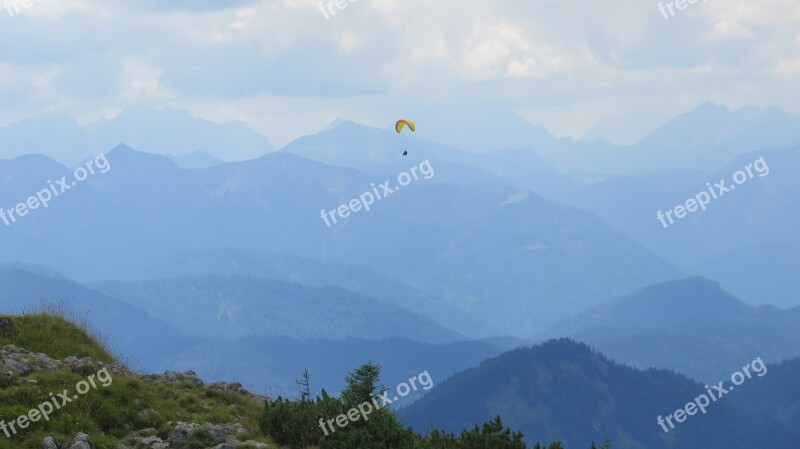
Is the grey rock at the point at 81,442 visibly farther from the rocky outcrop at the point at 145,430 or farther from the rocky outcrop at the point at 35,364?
the rocky outcrop at the point at 35,364

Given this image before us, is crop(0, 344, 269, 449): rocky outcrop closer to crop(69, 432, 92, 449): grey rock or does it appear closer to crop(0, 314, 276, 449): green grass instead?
crop(69, 432, 92, 449): grey rock

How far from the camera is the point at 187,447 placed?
2041 cm

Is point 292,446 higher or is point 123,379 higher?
point 123,379

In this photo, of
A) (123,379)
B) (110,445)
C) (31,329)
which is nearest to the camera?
(110,445)

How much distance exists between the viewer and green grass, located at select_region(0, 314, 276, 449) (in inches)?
797

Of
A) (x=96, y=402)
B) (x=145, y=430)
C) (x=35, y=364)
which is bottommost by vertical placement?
(x=145, y=430)

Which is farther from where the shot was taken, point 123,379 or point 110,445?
point 123,379

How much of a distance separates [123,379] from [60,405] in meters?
2.33

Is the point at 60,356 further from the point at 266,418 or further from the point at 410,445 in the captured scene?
the point at 410,445

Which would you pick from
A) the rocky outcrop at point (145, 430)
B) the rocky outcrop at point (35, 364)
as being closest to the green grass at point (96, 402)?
the rocky outcrop at point (145, 430)

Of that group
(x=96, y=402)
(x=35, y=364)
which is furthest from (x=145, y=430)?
(x=35, y=364)

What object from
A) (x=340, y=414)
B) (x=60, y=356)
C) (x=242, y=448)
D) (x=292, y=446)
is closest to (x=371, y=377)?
(x=340, y=414)

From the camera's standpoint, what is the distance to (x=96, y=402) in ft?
70.8

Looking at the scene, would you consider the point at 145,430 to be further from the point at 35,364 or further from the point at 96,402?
the point at 35,364
